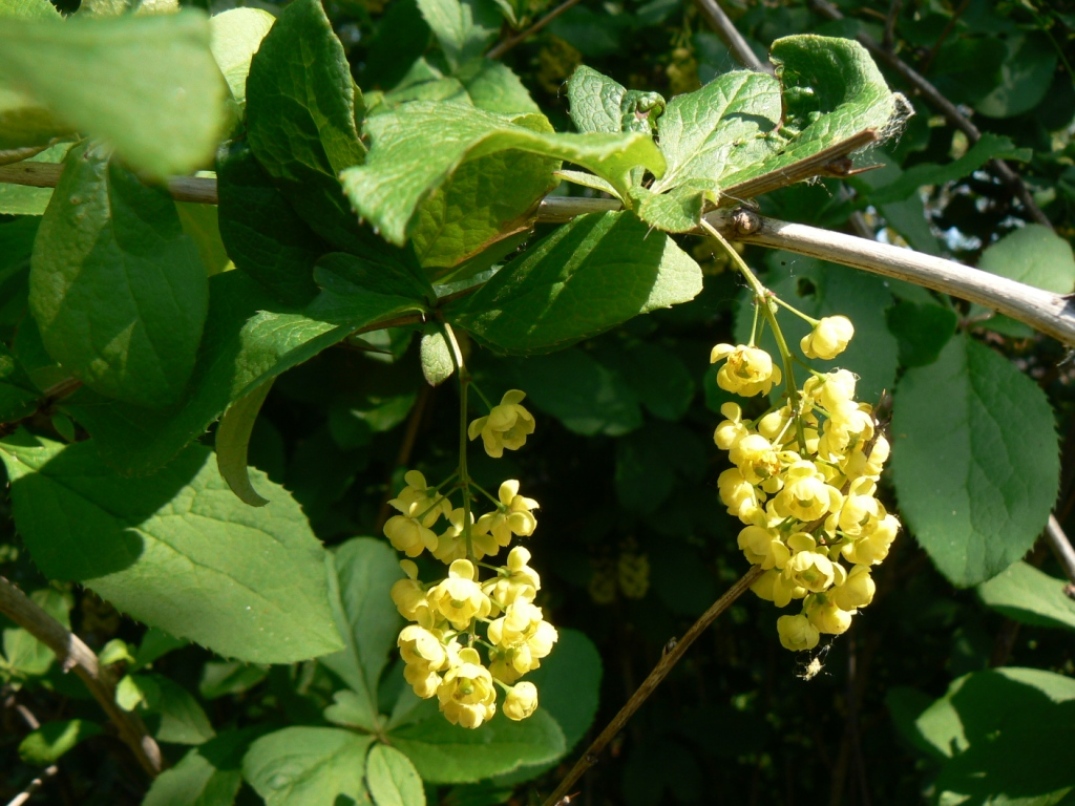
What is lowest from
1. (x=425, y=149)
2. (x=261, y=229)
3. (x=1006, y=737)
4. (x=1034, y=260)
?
(x=1006, y=737)

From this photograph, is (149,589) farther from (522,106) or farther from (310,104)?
(522,106)

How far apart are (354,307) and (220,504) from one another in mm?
433

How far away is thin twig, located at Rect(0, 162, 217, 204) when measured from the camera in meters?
0.95

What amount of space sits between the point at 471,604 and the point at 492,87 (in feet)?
3.33

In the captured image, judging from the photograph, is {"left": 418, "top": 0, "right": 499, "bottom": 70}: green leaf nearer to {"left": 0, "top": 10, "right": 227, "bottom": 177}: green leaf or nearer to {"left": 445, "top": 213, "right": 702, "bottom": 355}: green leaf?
{"left": 445, "top": 213, "right": 702, "bottom": 355}: green leaf

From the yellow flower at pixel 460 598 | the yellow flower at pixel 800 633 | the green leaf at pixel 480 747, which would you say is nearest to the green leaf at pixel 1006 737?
the green leaf at pixel 480 747

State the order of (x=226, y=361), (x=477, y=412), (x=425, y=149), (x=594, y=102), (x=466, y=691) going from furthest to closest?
(x=477, y=412) < (x=594, y=102) < (x=466, y=691) < (x=226, y=361) < (x=425, y=149)

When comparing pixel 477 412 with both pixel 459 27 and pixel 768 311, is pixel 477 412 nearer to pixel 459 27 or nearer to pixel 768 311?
pixel 459 27

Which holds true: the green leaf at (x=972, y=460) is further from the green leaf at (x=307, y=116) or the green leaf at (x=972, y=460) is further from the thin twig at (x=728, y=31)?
the green leaf at (x=307, y=116)

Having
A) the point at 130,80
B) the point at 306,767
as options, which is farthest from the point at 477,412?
the point at 130,80

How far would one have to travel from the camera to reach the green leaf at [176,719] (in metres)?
1.65

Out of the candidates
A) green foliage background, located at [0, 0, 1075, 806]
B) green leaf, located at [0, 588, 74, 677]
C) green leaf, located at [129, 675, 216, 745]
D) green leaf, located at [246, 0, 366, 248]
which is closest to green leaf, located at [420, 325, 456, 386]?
green foliage background, located at [0, 0, 1075, 806]

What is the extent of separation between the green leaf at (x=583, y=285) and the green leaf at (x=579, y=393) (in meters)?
0.99

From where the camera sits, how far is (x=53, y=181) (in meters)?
0.96
